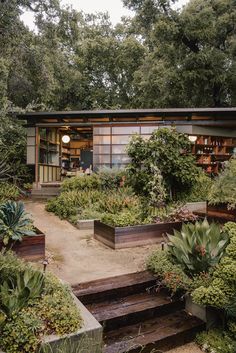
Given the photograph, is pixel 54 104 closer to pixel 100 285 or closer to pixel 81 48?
pixel 81 48

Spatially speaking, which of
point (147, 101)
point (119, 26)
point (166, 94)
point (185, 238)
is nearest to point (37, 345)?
point (185, 238)

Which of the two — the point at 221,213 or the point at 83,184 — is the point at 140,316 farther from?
the point at 83,184

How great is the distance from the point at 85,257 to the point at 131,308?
169cm

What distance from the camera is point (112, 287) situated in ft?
12.3

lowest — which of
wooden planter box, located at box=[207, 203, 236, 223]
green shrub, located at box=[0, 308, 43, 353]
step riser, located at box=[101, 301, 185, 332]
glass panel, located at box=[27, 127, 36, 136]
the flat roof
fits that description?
step riser, located at box=[101, 301, 185, 332]

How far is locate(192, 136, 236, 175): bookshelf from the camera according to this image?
13153 millimetres

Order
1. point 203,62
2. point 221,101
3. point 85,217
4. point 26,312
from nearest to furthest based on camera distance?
1. point 26,312
2. point 85,217
3. point 203,62
4. point 221,101

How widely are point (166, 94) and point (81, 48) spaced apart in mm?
8438

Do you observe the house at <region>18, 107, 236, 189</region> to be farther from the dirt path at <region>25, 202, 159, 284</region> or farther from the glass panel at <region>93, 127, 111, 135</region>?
the dirt path at <region>25, 202, 159, 284</region>

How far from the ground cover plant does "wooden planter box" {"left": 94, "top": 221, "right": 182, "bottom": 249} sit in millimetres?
2433

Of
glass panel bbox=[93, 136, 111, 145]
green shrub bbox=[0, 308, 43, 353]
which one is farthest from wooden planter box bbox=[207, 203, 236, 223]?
glass panel bbox=[93, 136, 111, 145]

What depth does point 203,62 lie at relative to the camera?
15617 mm

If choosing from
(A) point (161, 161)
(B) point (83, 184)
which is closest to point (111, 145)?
(B) point (83, 184)

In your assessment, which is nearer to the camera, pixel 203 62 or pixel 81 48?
pixel 203 62
